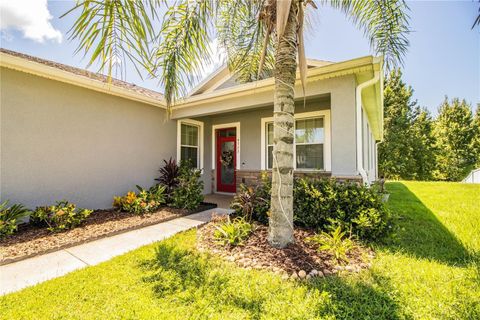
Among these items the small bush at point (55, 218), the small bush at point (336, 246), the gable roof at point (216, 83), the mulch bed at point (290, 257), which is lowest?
the mulch bed at point (290, 257)

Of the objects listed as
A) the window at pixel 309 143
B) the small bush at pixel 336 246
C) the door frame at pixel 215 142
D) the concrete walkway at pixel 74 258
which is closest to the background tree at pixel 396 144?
the window at pixel 309 143

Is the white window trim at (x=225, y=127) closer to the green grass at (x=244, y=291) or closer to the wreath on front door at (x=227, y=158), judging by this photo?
the wreath on front door at (x=227, y=158)

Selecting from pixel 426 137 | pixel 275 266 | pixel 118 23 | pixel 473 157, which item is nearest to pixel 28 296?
pixel 275 266

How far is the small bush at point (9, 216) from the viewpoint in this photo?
4352mm

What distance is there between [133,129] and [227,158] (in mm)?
3881

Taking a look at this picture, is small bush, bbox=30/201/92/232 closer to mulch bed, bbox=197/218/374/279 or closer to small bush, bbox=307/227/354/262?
mulch bed, bbox=197/218/374/279

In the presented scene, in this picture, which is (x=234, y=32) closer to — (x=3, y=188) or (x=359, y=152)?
(x=359, y=152)

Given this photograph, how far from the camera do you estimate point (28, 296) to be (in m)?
2.64

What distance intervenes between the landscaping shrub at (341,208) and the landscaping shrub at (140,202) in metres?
4.14

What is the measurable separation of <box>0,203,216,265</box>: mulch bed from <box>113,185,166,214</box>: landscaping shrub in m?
0.17

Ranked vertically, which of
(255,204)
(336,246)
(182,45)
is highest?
(182,45)

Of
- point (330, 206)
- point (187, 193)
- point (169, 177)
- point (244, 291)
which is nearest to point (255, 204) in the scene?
point (330, 206)

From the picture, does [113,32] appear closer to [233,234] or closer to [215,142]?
[233,234]

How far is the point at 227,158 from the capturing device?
31.7 ft
